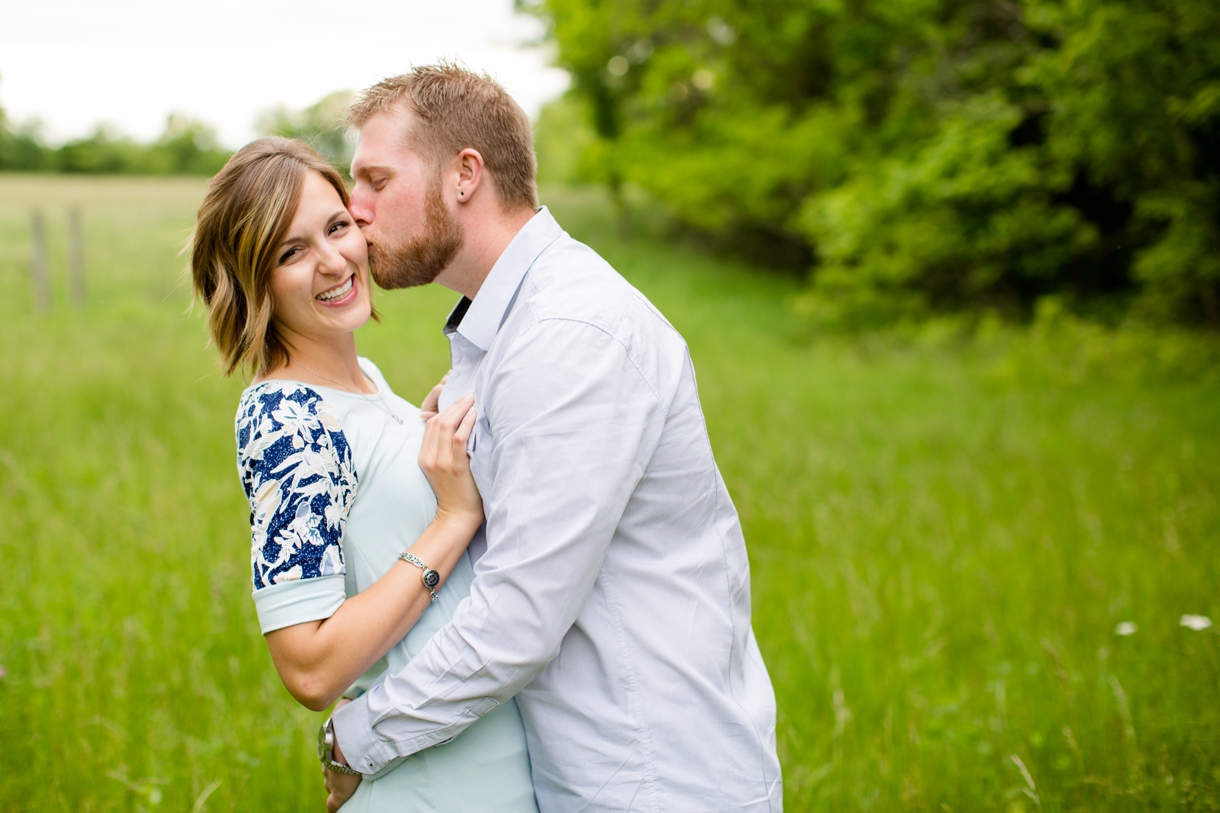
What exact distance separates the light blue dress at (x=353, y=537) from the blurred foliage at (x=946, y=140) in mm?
8235

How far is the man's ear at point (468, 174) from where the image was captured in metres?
1.90

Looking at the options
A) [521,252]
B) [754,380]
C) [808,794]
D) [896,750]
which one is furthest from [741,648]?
[754,380]

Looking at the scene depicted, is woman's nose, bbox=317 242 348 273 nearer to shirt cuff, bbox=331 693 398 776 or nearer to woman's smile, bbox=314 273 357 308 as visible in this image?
woman's smile, bbox=314 273 357 308

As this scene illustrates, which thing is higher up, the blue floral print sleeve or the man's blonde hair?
the man's blonde hair

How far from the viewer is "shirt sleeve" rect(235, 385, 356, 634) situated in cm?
167

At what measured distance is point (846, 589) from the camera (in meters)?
4.53

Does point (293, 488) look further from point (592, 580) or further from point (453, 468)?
point (592, 580)

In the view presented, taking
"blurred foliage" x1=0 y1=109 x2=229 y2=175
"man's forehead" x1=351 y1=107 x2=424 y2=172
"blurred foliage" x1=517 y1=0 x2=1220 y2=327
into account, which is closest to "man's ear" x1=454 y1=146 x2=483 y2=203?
"man's forehead" x1=351 y1=107 x2=424 y2=172

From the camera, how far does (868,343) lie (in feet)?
45.4

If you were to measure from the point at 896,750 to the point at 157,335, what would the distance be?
1121cm

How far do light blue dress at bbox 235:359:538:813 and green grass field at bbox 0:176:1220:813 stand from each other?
19.5 inches

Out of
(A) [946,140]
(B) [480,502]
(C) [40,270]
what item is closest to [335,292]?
(B) [480,502]

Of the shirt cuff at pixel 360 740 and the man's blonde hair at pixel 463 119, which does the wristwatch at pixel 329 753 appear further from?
the man's blonde hair at pixel 463 119

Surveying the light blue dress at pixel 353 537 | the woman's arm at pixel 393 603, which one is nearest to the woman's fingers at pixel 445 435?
the woman's arm at pixel 393 603
